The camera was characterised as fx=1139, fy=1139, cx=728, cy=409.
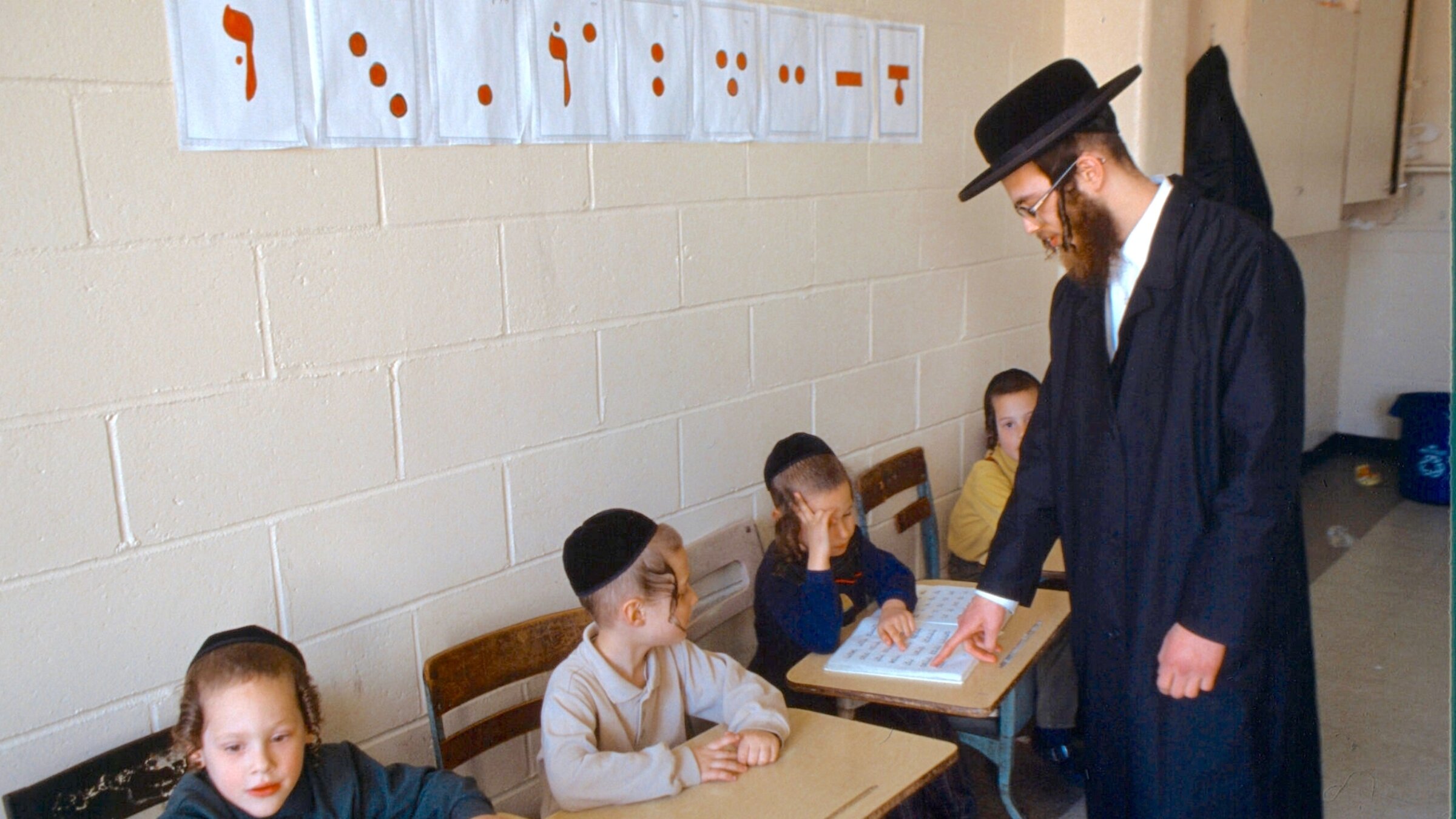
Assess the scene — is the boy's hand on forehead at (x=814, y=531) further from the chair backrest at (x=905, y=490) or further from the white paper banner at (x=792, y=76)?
the white paper banner at (x=792, y=76)

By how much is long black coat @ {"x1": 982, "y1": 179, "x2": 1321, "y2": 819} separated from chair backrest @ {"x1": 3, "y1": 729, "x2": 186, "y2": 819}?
1.55 metres

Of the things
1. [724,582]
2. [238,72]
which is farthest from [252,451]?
[724,582]

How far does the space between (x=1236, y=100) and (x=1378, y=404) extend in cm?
272

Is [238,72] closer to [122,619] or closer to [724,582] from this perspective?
[122,619]

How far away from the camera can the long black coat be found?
1821 mm

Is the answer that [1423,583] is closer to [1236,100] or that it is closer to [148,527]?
[1236,100]

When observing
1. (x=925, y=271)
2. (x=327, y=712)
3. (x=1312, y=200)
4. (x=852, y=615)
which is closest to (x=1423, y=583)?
(x=1312, y=200)

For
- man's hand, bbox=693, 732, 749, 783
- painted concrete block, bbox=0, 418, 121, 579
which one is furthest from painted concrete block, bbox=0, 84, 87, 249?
man's hand, bbox=693, 732, 749, 783

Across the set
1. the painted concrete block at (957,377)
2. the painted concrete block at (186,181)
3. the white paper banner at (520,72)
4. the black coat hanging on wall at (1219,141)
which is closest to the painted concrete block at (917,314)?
the painted concrete block at (957,377)

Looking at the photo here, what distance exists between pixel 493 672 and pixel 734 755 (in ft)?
1.62

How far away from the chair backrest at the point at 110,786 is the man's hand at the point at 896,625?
4.27 ft

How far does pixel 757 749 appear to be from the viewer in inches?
70.1

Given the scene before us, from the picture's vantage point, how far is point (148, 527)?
1.67m

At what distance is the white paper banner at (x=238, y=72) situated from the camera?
5.34ft
